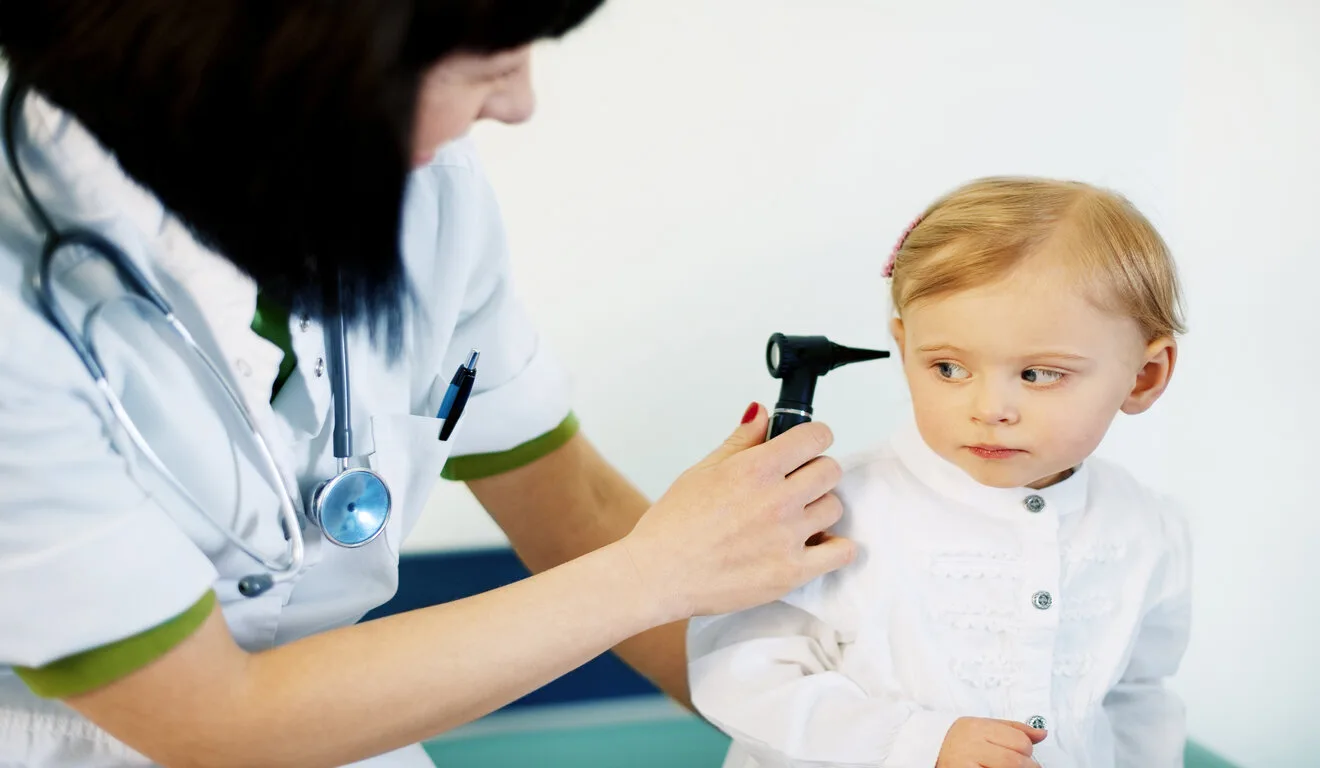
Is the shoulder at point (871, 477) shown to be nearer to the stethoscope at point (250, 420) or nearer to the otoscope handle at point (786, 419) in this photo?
the otoscope handle at point (786, 419)

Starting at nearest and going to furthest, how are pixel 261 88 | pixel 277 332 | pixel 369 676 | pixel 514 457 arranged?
pixel 261 88, pixel 369 676, pixel 277 332, pixel 514 457

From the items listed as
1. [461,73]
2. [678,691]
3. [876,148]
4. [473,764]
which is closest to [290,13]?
[461,73]

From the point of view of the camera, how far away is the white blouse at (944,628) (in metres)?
0.90

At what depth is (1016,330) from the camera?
86 cm

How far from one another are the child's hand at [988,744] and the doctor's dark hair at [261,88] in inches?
22.1

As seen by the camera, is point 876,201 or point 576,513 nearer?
point 576,513

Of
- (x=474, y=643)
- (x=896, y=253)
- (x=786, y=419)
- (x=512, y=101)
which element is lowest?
(x=474, y=643)

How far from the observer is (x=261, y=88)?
2.14 ft

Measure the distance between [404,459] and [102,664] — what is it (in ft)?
0.98

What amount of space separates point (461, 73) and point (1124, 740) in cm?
80

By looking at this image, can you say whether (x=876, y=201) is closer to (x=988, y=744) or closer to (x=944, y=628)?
(x=944, y=628)

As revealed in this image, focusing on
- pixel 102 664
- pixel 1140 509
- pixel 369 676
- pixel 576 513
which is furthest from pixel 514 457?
pixel 1140 509

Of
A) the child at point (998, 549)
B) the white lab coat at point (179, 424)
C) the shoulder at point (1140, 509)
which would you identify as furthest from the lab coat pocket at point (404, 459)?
the shoulder at point (1140, 509)

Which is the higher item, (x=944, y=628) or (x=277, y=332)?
(x=277, y=332)
